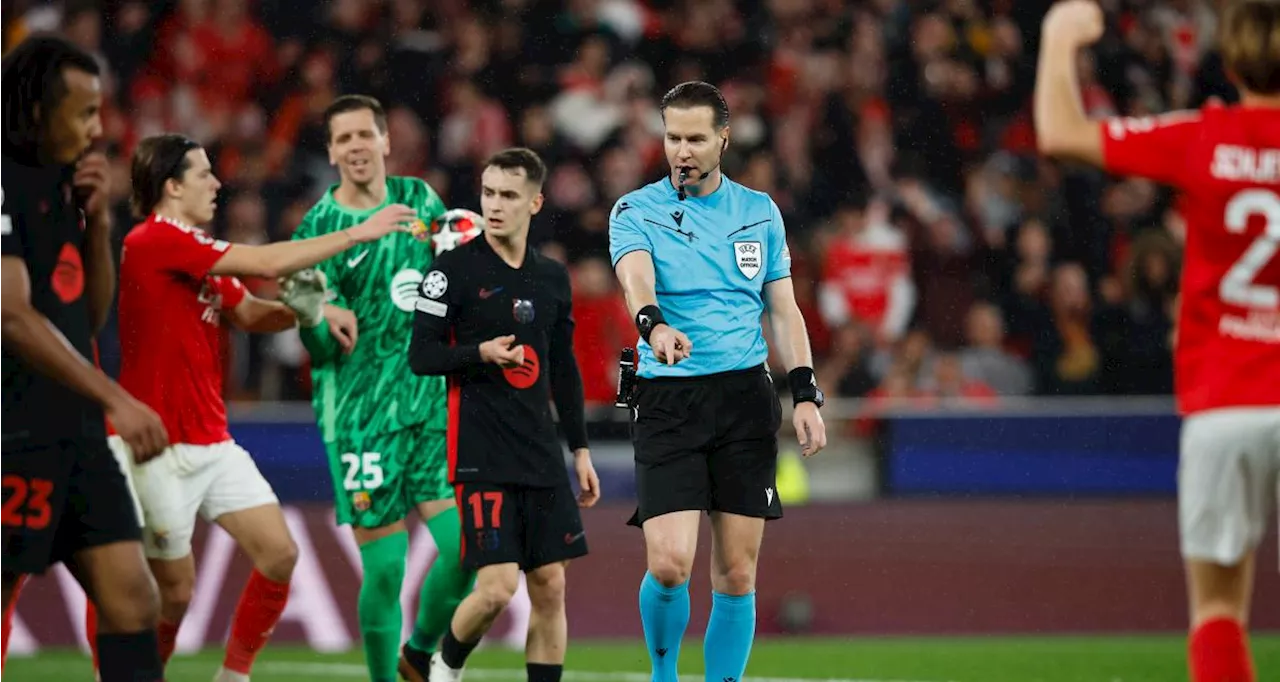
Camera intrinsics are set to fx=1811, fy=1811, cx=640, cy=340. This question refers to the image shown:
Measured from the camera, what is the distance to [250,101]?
52.4 ft

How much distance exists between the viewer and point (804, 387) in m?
7.14

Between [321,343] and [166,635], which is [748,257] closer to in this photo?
[321,343]

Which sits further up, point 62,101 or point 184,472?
point 62,101

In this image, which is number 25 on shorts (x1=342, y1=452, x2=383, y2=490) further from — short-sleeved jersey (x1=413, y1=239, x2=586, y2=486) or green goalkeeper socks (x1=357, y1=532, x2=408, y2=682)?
short-sleeved jersey (x1=413, y1=239, x2=586, y2=486)

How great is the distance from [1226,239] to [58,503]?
3.40m

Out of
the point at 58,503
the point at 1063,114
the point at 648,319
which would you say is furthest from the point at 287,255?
the point at 1063,114

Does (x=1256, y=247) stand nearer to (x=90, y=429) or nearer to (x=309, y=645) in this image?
(x=90, y=429)

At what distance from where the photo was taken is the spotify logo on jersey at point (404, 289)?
26.9 ft

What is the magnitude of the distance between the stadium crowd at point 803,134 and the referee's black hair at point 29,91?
7.77 meters

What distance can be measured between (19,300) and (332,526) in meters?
6.79

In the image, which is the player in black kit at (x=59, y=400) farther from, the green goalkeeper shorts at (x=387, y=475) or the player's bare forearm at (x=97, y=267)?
the green goalkeeper shorts at (x=387, y=475)

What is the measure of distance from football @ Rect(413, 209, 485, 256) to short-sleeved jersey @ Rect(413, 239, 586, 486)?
49cm

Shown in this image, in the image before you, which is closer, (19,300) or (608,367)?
(19,300)

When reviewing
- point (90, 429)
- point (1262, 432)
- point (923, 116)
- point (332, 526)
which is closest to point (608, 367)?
point (332, 526)
